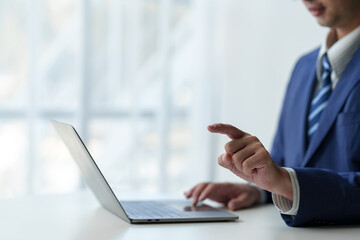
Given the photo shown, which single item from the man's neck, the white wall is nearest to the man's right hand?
the man's neck

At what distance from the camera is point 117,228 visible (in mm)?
1039

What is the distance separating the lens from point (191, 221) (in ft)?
3.61

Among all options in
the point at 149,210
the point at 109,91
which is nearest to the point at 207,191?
the point at 149,210

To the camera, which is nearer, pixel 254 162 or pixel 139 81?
pixel 254 162

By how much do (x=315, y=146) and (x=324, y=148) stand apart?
23 mm

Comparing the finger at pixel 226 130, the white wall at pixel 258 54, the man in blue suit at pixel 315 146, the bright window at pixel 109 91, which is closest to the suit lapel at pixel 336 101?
the man in blue suit at pixel 315 146

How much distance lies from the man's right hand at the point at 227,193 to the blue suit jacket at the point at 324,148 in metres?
0.15

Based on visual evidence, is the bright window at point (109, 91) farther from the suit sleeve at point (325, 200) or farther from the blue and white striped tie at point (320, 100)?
the suit sleeve at point (325, 200)

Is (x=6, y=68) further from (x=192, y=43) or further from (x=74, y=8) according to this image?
(x=192, y=43)

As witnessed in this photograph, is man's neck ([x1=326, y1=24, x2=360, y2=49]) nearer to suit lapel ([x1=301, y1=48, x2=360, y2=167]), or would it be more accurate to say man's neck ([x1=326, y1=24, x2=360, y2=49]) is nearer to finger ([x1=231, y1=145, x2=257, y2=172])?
suit lapel ([x1=301, y1=48, x2=360, y2=167])

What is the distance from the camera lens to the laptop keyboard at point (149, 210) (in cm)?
112

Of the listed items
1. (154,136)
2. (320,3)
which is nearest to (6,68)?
(154,136)

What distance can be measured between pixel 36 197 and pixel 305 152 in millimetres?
701

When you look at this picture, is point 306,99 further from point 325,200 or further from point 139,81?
point 139,81
